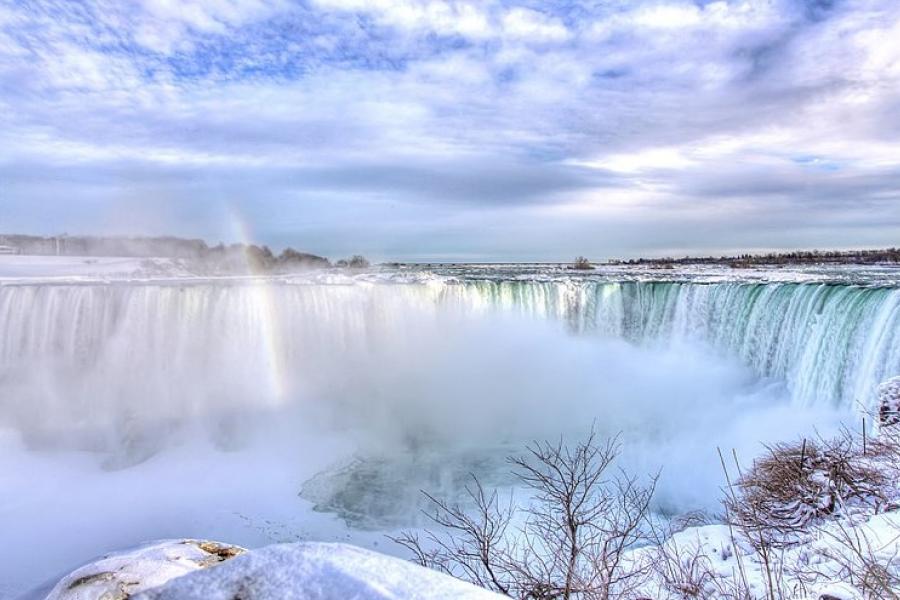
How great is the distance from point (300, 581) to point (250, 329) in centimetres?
1770

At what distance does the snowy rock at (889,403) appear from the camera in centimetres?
785

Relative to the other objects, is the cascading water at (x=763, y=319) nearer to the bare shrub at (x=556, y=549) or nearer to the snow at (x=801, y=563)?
the bare shrub at (x=556, y=549)

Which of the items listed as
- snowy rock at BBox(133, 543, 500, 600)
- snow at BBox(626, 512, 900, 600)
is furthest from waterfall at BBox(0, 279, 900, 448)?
snowy rock at BBox(133, 543, 500, 600)

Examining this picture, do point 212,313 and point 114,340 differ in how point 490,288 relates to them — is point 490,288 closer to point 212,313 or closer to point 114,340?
point 212,313

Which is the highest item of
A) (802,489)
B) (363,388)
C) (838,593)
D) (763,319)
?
(763,319)

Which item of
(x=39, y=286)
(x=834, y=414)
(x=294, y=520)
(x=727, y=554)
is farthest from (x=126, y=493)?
(x=834, y=414)

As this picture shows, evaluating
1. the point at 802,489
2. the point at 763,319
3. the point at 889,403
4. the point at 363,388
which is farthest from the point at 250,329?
the point at 889,403

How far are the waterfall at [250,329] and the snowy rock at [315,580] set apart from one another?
1497cm

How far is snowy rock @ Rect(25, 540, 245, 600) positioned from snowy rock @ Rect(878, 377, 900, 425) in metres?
9.00

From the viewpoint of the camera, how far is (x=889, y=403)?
818 cm

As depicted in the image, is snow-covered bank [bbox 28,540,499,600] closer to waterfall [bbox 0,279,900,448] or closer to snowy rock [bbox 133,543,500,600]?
snowy rock [bbox 133,543,500,600]

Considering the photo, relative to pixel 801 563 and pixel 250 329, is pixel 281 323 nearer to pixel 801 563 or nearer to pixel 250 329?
pixel 250 329

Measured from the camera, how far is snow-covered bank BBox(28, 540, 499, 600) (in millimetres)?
1277

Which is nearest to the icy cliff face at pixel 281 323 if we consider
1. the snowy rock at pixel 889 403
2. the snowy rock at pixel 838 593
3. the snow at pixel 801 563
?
the snowy rock at pixel 889 403
